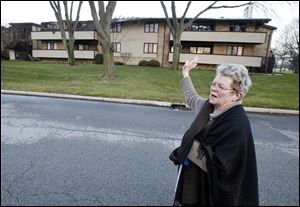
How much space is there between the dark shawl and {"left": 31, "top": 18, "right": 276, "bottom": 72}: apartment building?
24.1m

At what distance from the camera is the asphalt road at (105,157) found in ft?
10.5

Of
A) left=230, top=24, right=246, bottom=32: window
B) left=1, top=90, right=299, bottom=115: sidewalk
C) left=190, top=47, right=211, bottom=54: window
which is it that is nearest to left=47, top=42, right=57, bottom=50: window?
left=190, top=47, right=211, bottom=54: window

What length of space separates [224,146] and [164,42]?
2910cm

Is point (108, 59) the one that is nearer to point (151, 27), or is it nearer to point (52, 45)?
point (151, 27)

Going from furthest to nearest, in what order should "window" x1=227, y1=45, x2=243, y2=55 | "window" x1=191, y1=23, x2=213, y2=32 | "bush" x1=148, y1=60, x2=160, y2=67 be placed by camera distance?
"window" x1=191, y1=23, x2=213, y2=32
"bush" x1=148, y1=60, x2=160, y2=67
"window" x1=227, y1=45, x2=243, y2=55

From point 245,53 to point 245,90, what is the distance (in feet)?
91.2

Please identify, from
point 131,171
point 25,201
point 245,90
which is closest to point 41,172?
point 25,201

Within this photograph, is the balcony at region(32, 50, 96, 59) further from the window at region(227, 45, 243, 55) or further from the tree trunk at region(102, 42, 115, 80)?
the tree trunk at region(102, 42, 115, 80)

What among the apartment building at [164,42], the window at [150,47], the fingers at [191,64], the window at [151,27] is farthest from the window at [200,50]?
the fingers at [191,64]

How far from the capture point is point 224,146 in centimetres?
121

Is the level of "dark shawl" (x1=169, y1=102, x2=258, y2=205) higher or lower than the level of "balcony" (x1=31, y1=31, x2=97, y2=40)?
lower

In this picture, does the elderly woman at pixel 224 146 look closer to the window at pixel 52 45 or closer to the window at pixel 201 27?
the window at pixel 201 27

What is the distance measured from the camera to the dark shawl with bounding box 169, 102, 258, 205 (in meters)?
1.21

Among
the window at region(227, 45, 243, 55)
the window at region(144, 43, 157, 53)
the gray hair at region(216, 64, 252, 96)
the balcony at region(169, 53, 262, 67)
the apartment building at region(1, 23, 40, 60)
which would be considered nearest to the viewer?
the gray hair at region(216, 64, 252, 96)
